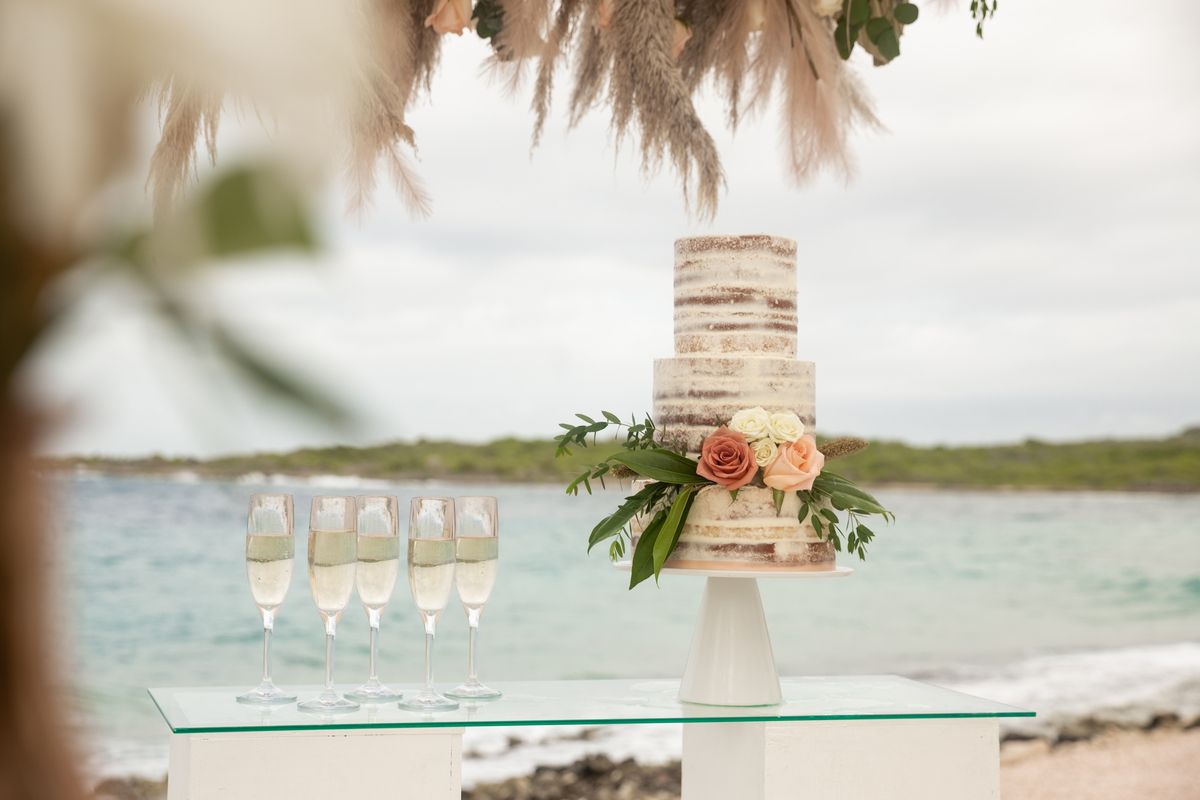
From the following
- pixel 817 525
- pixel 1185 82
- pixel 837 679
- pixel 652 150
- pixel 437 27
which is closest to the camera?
pixel 817 525

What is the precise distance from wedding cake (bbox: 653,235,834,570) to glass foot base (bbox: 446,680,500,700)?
0.27 m

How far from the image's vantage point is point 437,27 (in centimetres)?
202

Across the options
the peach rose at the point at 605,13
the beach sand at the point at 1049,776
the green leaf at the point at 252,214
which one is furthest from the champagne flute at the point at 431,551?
the beach sand at the point at 1049,776

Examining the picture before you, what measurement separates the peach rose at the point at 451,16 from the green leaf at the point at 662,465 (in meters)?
0.80

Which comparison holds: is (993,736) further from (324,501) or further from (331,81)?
(331,81)

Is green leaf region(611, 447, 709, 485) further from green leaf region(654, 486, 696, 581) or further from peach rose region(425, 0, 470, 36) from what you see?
peach rose region(425, 0, 470, 36)

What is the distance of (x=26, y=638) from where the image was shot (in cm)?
11

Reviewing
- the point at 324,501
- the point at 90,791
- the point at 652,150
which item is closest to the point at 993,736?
the point at 324,501

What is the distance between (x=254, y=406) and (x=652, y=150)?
2.12 m

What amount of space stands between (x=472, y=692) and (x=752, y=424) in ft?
1.49

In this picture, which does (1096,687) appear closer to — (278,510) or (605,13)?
(605,13)

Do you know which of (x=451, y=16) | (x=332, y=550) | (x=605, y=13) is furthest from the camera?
(x=605, y=13)

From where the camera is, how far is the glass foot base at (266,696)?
147 centimetres

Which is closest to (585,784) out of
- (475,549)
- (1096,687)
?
(1096,687)
